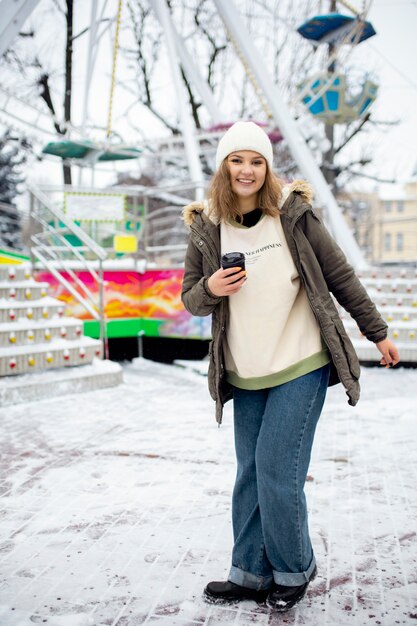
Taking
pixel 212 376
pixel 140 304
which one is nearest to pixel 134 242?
pixel 140 304

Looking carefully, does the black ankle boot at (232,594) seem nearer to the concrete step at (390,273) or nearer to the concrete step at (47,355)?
the concrete step at (47,355)

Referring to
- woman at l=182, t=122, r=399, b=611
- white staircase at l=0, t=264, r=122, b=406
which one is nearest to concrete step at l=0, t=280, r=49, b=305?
white staircase at l=0, t=264, r=122, b=406

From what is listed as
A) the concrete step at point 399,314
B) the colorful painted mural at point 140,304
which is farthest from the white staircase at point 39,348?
the concrete step at point 399,314

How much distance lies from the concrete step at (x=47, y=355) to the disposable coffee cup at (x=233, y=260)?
472 cm

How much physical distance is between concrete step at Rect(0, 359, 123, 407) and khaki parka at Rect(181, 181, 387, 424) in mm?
4203

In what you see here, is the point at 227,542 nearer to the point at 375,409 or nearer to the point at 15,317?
the point at 375,409

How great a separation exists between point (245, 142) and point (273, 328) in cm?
65

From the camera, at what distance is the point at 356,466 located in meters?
4.30

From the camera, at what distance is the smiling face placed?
2.38 meters

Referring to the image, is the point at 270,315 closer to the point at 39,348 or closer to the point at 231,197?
the point at 231,197

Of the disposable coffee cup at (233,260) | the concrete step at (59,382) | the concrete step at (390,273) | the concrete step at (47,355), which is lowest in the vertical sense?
the concrete step at (59,382)

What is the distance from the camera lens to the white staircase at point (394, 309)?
338 inches

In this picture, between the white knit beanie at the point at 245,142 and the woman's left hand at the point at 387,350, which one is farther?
the woman's left hand at the point at 387,350

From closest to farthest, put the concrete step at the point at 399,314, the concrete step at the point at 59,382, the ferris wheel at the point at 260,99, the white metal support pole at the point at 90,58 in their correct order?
the concrete step at the point at 59,382 → the concrete step at the point at 399,314 → the ferris wheel at the point at 260,99 → the white metal support pole at the point at 90,58
